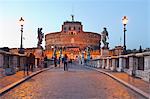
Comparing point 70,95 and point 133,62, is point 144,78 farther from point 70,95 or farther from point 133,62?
point 70,95

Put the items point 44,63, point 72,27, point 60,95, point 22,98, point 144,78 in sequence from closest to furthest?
point 22,98, point 60,95, point 144,78, point 44,63, point 72,27

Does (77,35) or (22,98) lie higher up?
(77,35)

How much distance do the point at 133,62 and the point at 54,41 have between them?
456 feet

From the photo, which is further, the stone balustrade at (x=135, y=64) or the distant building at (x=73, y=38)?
the distant building at (x=73, y=38)

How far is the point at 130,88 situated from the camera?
1440 centimetres

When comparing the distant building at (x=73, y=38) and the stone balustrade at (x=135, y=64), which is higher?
the distant building at (x=73, y=38)

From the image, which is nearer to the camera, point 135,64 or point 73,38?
point 135,64

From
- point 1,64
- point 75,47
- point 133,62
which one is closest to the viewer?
point 1,64

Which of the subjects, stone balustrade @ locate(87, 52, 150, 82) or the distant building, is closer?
stone balustrade @ locate(87, 52, 150, 82)

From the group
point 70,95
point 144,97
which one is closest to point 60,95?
point 70,95

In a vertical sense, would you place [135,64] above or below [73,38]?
below

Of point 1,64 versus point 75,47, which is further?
point 75,47

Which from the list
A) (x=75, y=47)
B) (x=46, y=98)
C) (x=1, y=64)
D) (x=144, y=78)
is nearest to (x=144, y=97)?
(x=46, y=98)

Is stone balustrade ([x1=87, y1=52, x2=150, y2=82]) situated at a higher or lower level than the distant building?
lower
